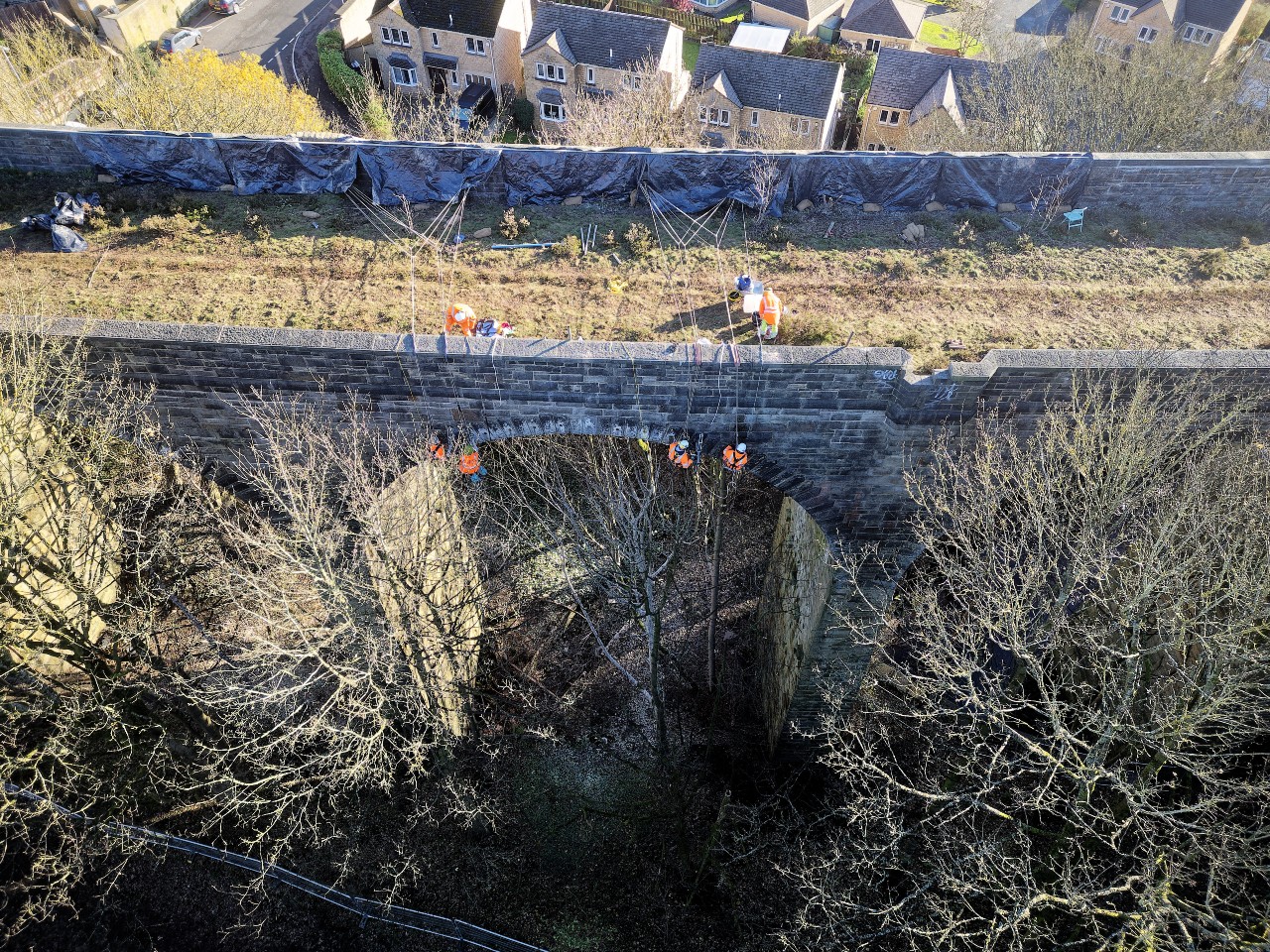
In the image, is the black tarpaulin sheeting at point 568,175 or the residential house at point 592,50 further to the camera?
the residential house at point 592,50

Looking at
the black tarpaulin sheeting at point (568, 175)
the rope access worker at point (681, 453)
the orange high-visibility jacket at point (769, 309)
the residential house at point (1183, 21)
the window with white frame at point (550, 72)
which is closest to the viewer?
the rope access worker at point (681, 453)

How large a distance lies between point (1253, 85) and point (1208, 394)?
136 feet

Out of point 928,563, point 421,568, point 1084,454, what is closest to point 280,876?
point 421,568

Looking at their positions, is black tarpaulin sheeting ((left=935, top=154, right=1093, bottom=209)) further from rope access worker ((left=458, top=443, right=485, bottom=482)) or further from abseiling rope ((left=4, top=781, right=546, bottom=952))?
abseiling rope ((left=4, top=781, right=546, bottom=952))

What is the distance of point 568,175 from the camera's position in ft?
59.6

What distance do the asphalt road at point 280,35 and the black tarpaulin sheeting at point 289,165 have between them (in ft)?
99.2

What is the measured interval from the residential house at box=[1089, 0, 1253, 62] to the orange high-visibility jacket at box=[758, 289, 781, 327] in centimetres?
4267

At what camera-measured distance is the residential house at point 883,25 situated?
1903 inches

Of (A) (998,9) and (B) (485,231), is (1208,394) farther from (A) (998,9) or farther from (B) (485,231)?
(A) (998,9)

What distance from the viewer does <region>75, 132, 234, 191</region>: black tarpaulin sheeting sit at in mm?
18223

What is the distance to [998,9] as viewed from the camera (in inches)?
2229

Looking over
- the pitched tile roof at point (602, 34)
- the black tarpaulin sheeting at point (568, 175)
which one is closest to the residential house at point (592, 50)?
the pitched tile roof at point (602, 34)

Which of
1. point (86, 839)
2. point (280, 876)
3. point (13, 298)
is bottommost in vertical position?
point (280, 876)

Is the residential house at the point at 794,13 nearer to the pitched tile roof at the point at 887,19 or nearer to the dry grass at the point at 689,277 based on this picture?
the pitched tile roof at the point at 887,19
